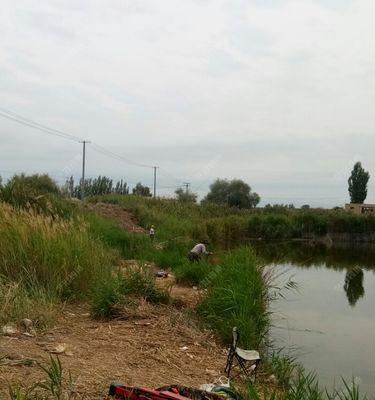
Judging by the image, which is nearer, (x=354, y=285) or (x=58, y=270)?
(x=58, y=270)

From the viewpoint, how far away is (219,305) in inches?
292

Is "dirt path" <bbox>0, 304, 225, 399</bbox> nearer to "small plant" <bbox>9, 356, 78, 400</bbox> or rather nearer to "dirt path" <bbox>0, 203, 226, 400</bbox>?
"dirt path" <bbox>0, 203, 226, 400</bbox>

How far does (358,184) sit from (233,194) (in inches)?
546

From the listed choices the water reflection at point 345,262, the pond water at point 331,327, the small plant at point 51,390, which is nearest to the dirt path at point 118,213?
the water reflection at point 345,262

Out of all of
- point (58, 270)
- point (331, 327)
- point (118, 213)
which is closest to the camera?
point (58, 270)

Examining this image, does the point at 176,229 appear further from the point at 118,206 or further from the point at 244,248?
the point at 244,248

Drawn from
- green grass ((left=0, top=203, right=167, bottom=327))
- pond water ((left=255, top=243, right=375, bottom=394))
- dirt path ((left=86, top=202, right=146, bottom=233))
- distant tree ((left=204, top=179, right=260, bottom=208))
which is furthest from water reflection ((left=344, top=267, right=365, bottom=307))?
distant tree ((left=204, top=179, right=260, bottom=208))

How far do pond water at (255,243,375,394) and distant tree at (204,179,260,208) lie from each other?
136ft

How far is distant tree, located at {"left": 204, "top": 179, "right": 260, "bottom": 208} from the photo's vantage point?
60250 millimetres

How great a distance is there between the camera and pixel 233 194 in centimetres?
6119

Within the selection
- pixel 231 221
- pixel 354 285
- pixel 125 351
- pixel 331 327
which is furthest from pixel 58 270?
pixel 231 221

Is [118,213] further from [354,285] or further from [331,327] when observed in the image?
[331,327]

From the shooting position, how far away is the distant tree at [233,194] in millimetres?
60250

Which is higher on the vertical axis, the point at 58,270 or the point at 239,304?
the point at 58,270
